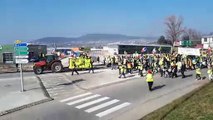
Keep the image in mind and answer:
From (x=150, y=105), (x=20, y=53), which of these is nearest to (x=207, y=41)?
(x=20, y=53)

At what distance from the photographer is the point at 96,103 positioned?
61.7 ft

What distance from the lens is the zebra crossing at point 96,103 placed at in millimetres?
16953

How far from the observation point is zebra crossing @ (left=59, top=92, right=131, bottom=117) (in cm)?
1695

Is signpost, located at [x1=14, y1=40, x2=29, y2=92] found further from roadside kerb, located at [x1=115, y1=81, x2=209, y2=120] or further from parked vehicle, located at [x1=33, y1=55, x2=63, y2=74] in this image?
parked vehicle, located at [x1=33, y1=55, x2=63, y2=74]

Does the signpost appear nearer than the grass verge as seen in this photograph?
No

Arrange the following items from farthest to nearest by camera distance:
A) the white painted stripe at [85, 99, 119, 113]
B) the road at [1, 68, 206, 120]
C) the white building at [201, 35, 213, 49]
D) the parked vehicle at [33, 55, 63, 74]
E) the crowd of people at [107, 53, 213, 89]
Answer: the white building at [201, 35, 213, 49] < the parked vehicle at [33, 55, 63, 74] < the crowd of people at [107, 53, 213, 89] < the white painted stripe at [85, 99, 119, 113] < the road at [1, 68, 206, 120]

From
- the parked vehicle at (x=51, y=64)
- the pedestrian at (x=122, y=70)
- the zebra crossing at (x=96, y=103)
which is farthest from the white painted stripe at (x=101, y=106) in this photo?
the parked vehicle at (x=51, y=64)

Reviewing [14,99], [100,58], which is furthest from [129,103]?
[100,58]

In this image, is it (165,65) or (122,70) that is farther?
(165,65)

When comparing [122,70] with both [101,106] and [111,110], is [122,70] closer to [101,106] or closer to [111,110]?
[101,106]

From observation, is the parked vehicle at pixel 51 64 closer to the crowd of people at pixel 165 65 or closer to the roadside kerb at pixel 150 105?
the crowd of people at pixel 165 65

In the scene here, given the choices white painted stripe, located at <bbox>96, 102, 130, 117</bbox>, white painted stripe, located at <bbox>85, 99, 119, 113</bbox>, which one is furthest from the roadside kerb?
white painted stripe, located at <bbox>85, 99, 119, 113</bbox>

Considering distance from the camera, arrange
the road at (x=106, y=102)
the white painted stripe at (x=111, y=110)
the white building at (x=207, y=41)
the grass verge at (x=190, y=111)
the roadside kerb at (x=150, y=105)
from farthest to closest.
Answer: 1. the white building at (x=207, y=41)
2. the white painted stripe at (x=111, y=110)
3. the road at (x=106, y=102)
4. the roadside kerb at (x=150, y=105)
5. the grass verge at (x=190, y=111)

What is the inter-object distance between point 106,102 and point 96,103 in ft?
2.06
